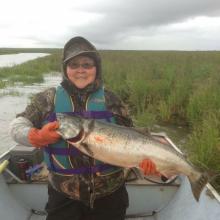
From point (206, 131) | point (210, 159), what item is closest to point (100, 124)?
point (210, 159)

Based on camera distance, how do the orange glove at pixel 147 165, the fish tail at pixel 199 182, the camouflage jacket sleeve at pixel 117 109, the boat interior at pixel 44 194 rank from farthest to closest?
the boat interior at pixel 44 194 → the camouflage jacket sleeve at pixel 117 109 → the fish tail at pixel 199 182 → the orange glove at pixel 147 165

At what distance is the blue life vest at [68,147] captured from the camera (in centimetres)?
325

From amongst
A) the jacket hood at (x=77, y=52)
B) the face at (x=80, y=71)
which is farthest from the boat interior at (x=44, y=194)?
the face at (x=80, y=71)

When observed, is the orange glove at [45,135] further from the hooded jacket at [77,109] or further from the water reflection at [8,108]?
the water reflection at [8,108]

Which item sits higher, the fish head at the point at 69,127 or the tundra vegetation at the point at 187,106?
the fish head at the point at 69,127

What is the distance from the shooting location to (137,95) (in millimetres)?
11914

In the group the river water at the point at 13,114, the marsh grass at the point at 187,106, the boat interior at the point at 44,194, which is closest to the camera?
the boat interior at the point at 44,194

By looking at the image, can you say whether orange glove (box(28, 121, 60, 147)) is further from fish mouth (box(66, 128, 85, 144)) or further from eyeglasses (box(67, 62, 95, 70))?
eyeglasses (box(67, 62, 95, 70))

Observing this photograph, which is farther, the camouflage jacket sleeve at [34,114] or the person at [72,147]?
the person at [72,147]

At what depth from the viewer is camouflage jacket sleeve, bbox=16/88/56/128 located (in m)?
3.23

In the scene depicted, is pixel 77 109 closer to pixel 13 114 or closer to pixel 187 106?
pixel 187 106

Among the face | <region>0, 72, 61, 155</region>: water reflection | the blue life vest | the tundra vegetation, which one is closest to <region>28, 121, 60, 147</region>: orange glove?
the blue life vest

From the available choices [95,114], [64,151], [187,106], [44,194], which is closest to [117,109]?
[95,114]

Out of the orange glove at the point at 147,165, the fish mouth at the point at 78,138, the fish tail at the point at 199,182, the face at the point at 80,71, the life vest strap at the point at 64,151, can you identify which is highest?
the face at the point at 80,71
